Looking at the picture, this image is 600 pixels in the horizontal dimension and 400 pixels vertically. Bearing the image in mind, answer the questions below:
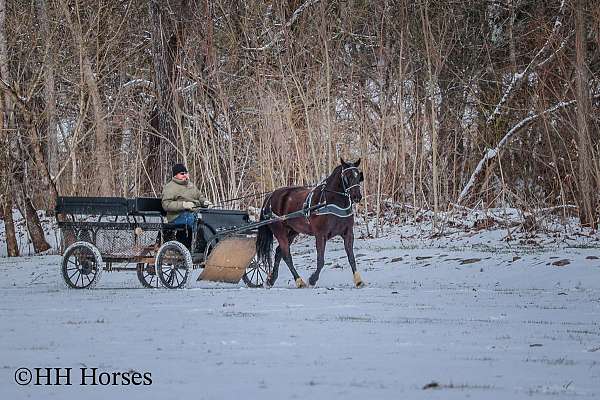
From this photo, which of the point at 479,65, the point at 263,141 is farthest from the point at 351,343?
the point at 479,65

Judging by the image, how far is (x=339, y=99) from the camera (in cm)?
2991

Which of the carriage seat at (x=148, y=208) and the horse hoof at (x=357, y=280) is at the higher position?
the carriage seat at (x=148, y=208)

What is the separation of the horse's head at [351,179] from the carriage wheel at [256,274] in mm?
1822

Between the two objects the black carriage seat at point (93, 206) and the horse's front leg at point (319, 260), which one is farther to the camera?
the horse's front leg at point (319, 260)

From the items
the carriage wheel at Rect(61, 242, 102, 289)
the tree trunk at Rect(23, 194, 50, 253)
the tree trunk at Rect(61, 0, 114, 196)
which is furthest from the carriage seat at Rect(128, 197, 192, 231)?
the tree trunk at Rect(23, 194, 50, 253)

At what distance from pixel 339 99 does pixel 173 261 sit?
13940mm

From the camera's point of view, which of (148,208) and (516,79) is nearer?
(148,208)

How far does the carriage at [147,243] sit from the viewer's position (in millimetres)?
16594

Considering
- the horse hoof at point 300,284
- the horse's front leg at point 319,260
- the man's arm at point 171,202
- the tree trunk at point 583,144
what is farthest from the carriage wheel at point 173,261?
the tree trunk at point 583,144

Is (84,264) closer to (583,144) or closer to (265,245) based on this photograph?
(265,245)

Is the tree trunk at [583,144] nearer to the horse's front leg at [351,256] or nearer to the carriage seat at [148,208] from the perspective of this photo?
the horse's front leg at [351,256]

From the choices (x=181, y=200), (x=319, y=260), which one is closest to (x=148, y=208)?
(x=181, y=200)

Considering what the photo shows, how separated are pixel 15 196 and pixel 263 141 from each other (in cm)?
994

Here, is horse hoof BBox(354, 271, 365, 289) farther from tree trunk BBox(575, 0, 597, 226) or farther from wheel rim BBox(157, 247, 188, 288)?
tree trunk BBox(575, 0, 597, 226)
